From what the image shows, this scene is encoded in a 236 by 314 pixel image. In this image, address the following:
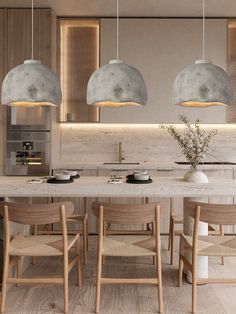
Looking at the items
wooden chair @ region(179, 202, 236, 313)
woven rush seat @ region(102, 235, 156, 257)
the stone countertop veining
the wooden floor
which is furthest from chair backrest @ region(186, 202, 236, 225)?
the stone countertop veining

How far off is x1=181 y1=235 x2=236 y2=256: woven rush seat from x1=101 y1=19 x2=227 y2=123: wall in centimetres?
269

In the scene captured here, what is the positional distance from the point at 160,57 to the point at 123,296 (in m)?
3.49

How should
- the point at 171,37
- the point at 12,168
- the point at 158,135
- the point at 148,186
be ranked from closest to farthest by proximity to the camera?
the point at 148,186, the point at 12,168, the point at 171,37, the point at 158,135

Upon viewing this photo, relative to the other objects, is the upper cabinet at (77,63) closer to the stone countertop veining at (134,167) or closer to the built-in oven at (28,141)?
the built-in oven at (28,141)

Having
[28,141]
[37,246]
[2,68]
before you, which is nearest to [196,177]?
[37,246]

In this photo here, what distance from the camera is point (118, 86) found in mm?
3182

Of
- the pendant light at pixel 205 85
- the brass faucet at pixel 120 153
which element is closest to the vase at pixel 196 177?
the pendant light at pixel 205 85

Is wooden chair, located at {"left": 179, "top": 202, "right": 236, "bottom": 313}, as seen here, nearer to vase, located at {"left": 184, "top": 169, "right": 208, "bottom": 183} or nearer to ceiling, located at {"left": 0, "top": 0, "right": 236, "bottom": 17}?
vase, located at {"left": 184, "top": 169, "right": 208, "bottom": 183}

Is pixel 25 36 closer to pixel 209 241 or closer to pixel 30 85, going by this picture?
pixel 30 85

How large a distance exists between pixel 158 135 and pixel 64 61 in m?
1.73

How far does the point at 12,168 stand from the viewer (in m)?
5.15

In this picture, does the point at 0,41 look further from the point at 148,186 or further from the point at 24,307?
the point at 24,307

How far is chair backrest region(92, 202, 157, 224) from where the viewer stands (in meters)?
2.72

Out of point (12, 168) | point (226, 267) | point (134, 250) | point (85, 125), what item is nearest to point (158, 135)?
point (85, 125)
